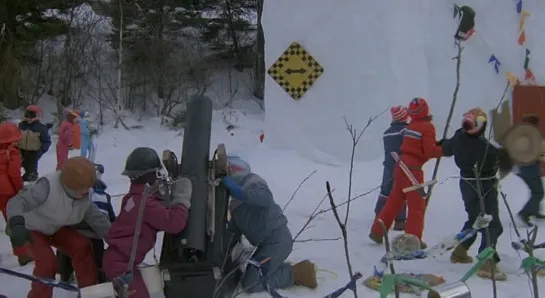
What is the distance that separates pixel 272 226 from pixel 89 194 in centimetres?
133

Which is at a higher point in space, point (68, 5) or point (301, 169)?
point (68, 5)

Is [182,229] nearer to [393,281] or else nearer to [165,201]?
[165,201]

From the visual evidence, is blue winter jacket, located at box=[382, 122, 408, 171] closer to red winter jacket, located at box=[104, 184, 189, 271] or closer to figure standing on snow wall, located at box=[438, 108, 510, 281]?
figure standing on snow wall, located at box=[438, 108, 510, 281]

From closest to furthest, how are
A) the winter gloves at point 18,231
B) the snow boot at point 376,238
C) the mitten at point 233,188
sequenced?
the winter gloves at point 18,231
the mitten at point 233,188
the snow boot at point 376,238

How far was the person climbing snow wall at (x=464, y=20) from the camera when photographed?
10461 mm

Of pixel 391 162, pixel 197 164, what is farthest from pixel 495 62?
pixel 197 164

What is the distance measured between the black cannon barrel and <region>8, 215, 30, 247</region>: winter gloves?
97 centimetres

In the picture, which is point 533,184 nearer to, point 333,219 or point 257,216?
point 333,219

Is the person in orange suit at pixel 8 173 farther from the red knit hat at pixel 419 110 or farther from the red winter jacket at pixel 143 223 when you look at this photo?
the red knit hat at pixel 419 110

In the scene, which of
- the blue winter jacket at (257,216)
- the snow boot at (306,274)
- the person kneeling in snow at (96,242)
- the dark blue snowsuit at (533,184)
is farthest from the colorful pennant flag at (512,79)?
the person kneeling in snow at (96,242)

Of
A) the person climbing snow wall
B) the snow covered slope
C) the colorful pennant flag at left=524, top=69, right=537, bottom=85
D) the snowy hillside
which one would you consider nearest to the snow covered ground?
the snowy hillside

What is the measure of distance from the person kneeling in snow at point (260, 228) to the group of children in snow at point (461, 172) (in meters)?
1.39

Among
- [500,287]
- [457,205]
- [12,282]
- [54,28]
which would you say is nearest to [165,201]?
[12,282]

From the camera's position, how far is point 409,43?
407 inches
